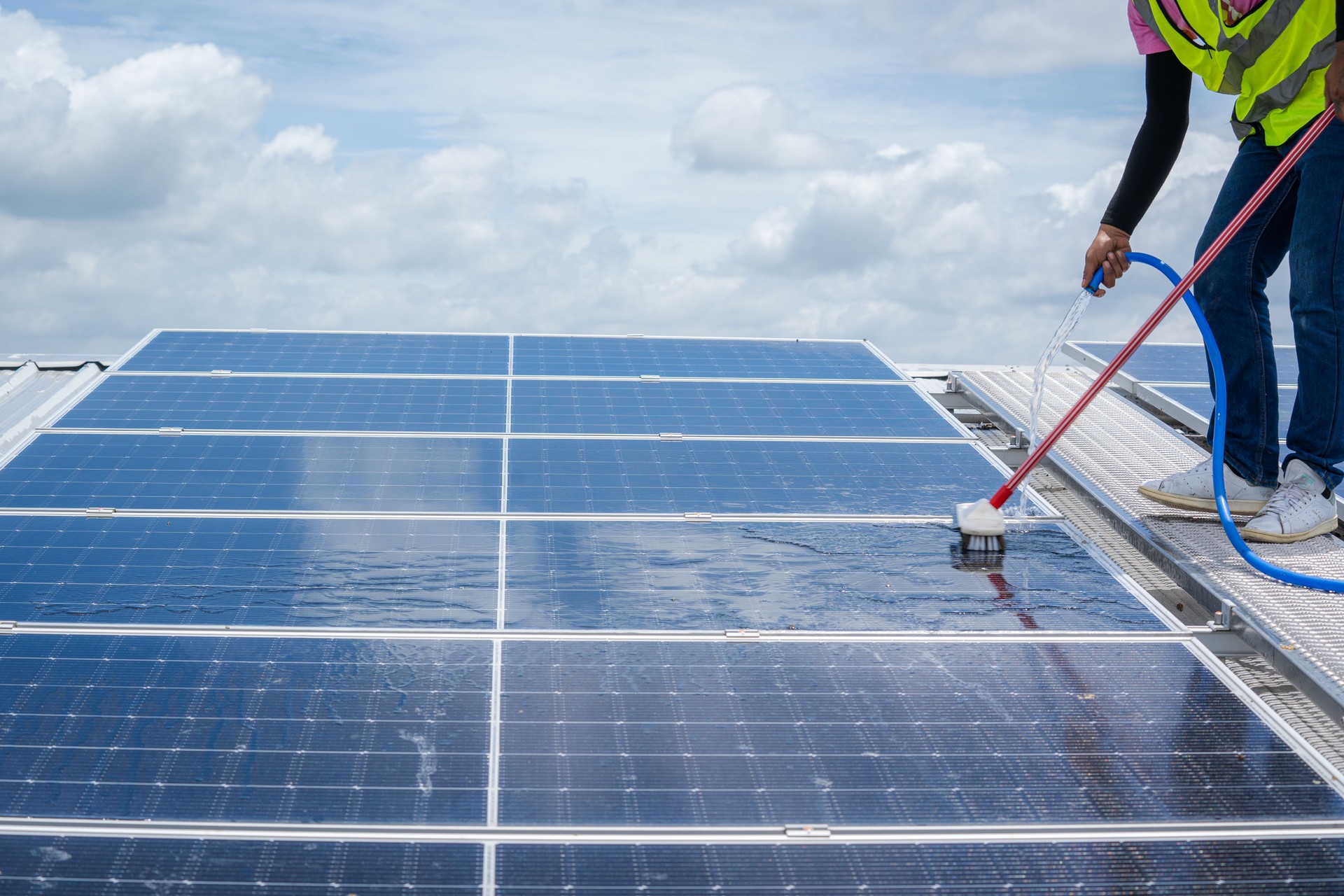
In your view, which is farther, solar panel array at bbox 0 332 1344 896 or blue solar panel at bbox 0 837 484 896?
solar panel array at bbox 0 332 1344 896

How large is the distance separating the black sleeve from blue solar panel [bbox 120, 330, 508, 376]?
4.90m

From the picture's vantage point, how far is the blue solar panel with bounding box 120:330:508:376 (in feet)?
33.1

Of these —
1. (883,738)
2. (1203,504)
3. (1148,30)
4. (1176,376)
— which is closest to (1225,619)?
(1203,504)

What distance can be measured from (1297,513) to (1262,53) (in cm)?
240

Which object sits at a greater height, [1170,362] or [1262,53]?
[1262,53]

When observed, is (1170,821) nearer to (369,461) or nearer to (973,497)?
(973,497)

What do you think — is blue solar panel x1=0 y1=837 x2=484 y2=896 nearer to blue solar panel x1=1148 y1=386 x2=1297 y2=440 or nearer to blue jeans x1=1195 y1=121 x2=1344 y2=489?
blue jeans x1=1195 y1=121 x2=1344 y2=489

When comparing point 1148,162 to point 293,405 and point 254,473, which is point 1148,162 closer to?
point 254,473

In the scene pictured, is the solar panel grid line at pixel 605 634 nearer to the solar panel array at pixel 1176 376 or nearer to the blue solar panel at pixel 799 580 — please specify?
the blue solar panel at pixel 799 580

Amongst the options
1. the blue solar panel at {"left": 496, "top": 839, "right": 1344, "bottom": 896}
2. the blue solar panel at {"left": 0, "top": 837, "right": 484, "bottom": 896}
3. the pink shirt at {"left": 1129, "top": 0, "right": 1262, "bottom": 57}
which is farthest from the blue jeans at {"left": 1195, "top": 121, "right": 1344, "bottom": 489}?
the blue solar panel at {"left": 0, "top": 837, "right": 484, "bottom": 896}

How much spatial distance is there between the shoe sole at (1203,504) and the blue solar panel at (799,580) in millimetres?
802

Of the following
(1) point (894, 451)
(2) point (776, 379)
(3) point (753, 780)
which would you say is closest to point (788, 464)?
(1) point (894, 451)

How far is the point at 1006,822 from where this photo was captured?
4238mm

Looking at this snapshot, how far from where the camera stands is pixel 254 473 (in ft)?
25.0
